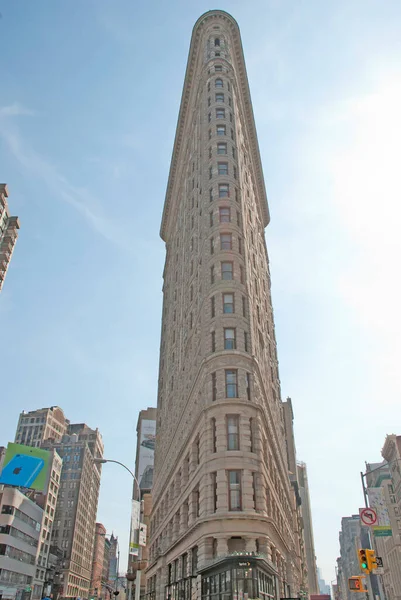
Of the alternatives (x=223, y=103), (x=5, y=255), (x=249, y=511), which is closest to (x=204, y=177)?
(x=223, y=103)

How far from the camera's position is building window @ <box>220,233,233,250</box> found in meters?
46.7

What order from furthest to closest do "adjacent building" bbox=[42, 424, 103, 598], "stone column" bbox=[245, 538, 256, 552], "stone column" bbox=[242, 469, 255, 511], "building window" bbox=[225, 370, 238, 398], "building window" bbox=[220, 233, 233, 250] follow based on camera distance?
"adjacent building" bbox=[42, 424, 103, 598]
"building window" bbox=[220, 233, 233, 250]
"building window" bbox=[225, 370, 238, 398]
"stone column" bbox=[242, 469, 255, 511]
"stone column" bbox=[245, 538, 256, 552]

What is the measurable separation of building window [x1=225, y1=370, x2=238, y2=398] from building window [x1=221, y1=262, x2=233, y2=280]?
9.90 meters

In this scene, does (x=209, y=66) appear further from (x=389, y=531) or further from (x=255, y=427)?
(x=389, y=531)

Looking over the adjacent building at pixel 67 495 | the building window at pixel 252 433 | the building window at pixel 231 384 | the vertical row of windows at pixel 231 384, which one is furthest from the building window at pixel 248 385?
the adjacent building at pixel 67 495

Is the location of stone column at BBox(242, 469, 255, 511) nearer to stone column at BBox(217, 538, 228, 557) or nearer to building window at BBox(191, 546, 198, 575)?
stone column at BBox(217, 538, 228, 557)

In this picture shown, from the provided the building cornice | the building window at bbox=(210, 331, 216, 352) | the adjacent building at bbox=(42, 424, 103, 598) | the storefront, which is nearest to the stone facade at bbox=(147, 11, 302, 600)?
the building window at bbox=(210, 331, 216, 352)

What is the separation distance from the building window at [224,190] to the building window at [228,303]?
12.7m

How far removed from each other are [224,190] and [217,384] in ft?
74.8

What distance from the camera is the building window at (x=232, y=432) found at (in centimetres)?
3447

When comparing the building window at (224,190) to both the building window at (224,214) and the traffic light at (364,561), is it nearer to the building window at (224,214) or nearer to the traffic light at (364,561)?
the building window at (224,214)

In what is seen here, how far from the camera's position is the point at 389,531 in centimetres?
3020

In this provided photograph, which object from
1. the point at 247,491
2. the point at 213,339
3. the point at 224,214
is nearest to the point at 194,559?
the point at 247,491

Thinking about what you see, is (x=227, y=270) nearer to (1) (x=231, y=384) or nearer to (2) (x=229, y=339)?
(2) (x=229, y=339)
